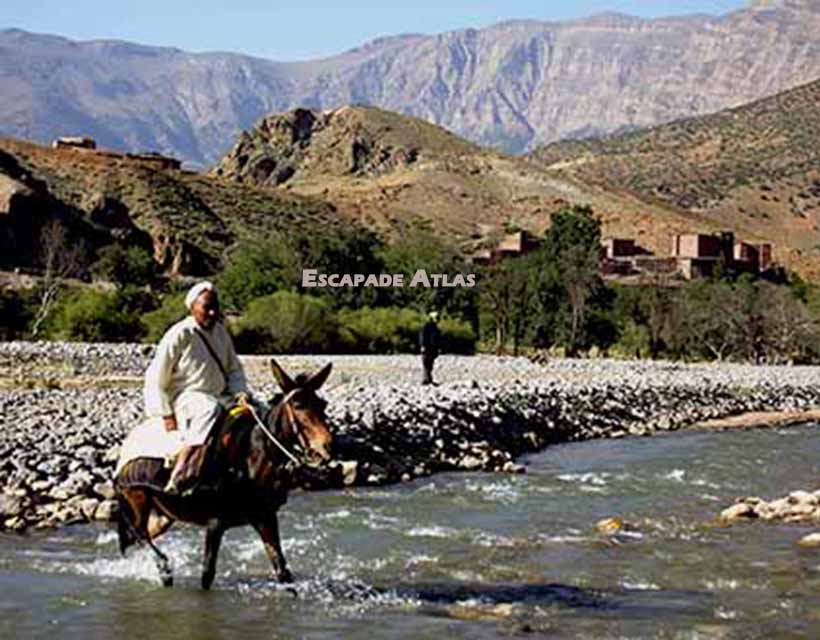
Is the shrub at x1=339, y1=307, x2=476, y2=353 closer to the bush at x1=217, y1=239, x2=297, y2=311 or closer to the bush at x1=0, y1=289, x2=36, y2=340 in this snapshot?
→ the bush at x1=217, y1=239, x2=297, y2=311

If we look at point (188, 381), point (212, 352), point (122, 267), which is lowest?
point (188, 381)

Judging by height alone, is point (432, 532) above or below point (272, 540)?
below

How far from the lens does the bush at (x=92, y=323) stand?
54.2 m

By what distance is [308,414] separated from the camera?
10.6 meters

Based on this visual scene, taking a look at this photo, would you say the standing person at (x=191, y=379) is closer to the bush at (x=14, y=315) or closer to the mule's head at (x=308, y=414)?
the mule's head at (x=308, y=414)

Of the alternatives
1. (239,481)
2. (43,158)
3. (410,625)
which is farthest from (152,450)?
(43,158)

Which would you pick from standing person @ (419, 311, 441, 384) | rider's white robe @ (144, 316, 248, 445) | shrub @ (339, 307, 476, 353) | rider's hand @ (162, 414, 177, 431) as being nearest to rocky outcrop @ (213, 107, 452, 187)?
shrub @ (339, 307, 476, 353)

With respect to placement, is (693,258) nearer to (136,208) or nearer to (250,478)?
(136,208)

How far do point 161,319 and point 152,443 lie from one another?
4356 centimetres

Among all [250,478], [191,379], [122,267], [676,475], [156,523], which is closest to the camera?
[250,478]

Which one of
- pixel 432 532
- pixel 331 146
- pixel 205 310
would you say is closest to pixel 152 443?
pixel 205 310

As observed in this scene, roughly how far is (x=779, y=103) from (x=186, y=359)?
6796 inches

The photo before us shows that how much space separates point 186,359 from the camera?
11156mm

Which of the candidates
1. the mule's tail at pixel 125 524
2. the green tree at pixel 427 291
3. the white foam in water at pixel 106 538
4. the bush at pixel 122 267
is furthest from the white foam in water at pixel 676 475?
the bush at pixel 122 267
